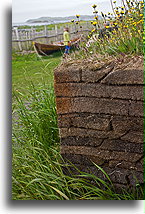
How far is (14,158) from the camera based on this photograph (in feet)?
7.73

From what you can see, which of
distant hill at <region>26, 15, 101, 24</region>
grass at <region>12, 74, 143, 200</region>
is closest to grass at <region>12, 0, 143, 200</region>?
grass at <region>12, 74, 143, 200</region>

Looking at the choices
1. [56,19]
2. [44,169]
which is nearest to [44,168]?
[44,169]

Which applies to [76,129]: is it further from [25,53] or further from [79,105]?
[25,53]

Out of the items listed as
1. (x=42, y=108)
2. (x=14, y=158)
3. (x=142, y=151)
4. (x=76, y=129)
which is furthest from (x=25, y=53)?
(x=142, y=151)

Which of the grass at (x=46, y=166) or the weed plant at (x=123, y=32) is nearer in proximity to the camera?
the grass at (x=46, y=166)

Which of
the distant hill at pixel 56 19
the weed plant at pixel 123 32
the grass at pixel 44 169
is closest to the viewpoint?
the grass at pixel 44 169

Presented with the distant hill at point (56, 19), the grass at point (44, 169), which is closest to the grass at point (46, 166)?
the grass at point (44, 169)

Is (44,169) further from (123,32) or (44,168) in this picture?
(123,32)

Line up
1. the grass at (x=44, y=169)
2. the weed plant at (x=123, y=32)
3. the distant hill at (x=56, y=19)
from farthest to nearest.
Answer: the distant hill at (x=56, y=19)
the weed plant at (x=123, y=32)
the grass at (x=44, y=169)

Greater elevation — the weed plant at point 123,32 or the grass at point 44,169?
the weed plant at point 123,32

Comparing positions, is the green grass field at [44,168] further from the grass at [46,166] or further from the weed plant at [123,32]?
the weed plant at [123,32]

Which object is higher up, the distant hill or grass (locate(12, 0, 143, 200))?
the distant hill

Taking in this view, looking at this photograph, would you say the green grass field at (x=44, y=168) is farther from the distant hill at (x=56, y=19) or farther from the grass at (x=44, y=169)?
the distant hill at (x=56, y=19)

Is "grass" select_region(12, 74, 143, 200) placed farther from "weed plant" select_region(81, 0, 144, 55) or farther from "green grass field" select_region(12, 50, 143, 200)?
"weed plant" select_region(81, 0, 144, 55)
